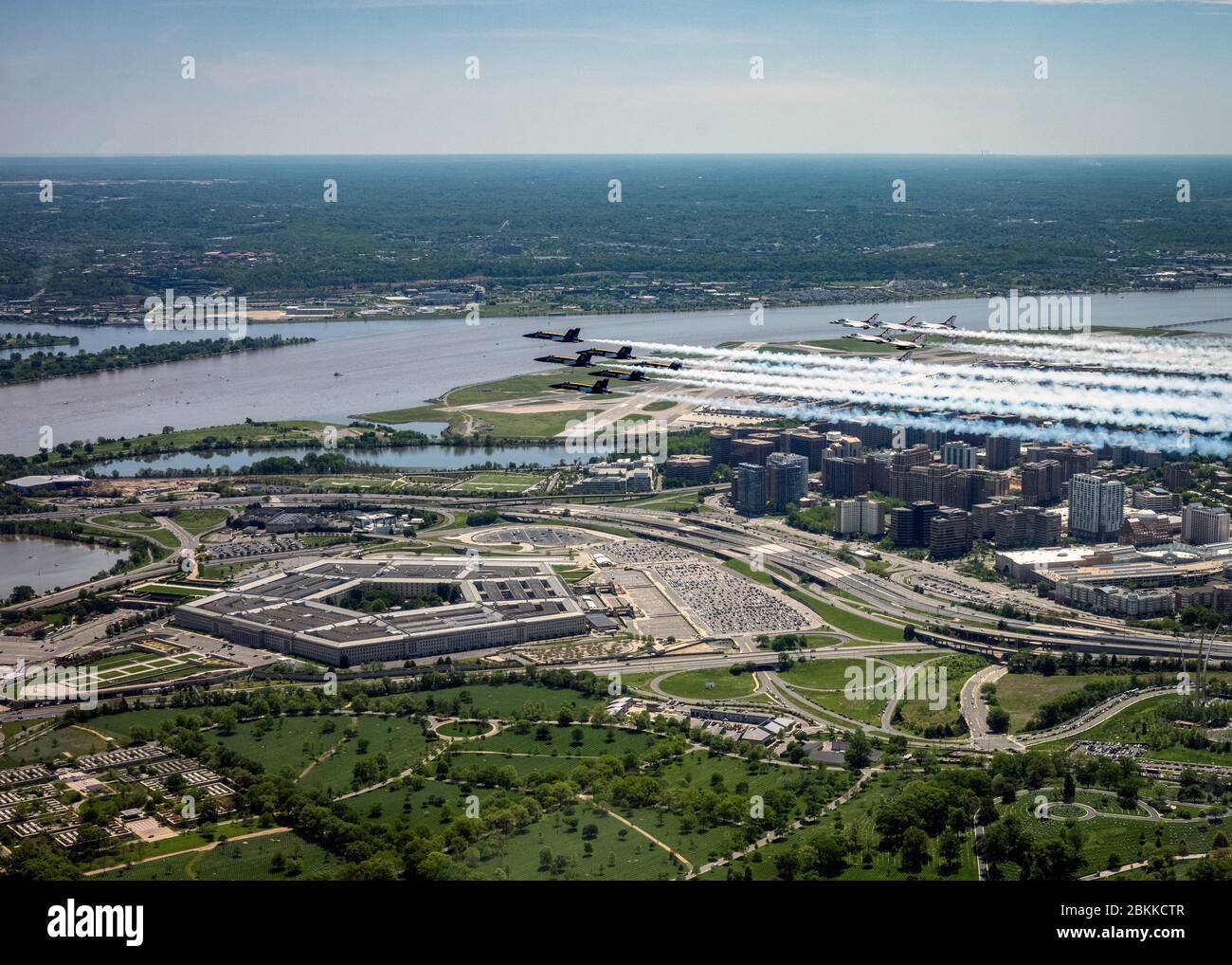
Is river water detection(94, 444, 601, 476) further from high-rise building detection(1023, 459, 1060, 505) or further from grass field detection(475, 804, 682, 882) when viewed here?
grass field detection(475, 804, 682, 882)

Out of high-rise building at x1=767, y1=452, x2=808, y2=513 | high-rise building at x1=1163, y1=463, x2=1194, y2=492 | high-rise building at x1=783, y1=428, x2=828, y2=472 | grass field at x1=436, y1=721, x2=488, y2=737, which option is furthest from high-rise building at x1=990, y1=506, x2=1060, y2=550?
grass field at x1=436, y1=721, x2=488, y2=737

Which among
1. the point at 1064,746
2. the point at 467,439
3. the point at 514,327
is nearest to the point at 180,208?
the point at 514,327

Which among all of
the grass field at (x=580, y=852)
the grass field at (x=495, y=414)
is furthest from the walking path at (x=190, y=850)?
the grass field at (x=495, y=414)

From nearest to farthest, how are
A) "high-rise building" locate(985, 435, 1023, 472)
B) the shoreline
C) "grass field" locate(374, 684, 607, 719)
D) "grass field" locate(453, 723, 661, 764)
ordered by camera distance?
"grass field" locate(453, 723, 661, 764)
"grass field" locate(374, 684, 607, 719)
"high-rise building" locate(985, 435, 1023, 472)
the shoreline

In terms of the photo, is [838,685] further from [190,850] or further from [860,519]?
[190,850]

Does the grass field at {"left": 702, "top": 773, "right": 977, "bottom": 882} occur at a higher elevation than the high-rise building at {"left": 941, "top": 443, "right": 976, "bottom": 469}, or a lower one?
lower

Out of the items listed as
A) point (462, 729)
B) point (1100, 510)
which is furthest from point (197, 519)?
point (1100, 510)

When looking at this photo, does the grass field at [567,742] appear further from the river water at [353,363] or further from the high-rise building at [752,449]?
the river water at [353,363]

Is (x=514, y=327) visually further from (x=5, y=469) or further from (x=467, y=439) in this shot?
(x=5, y=469)
